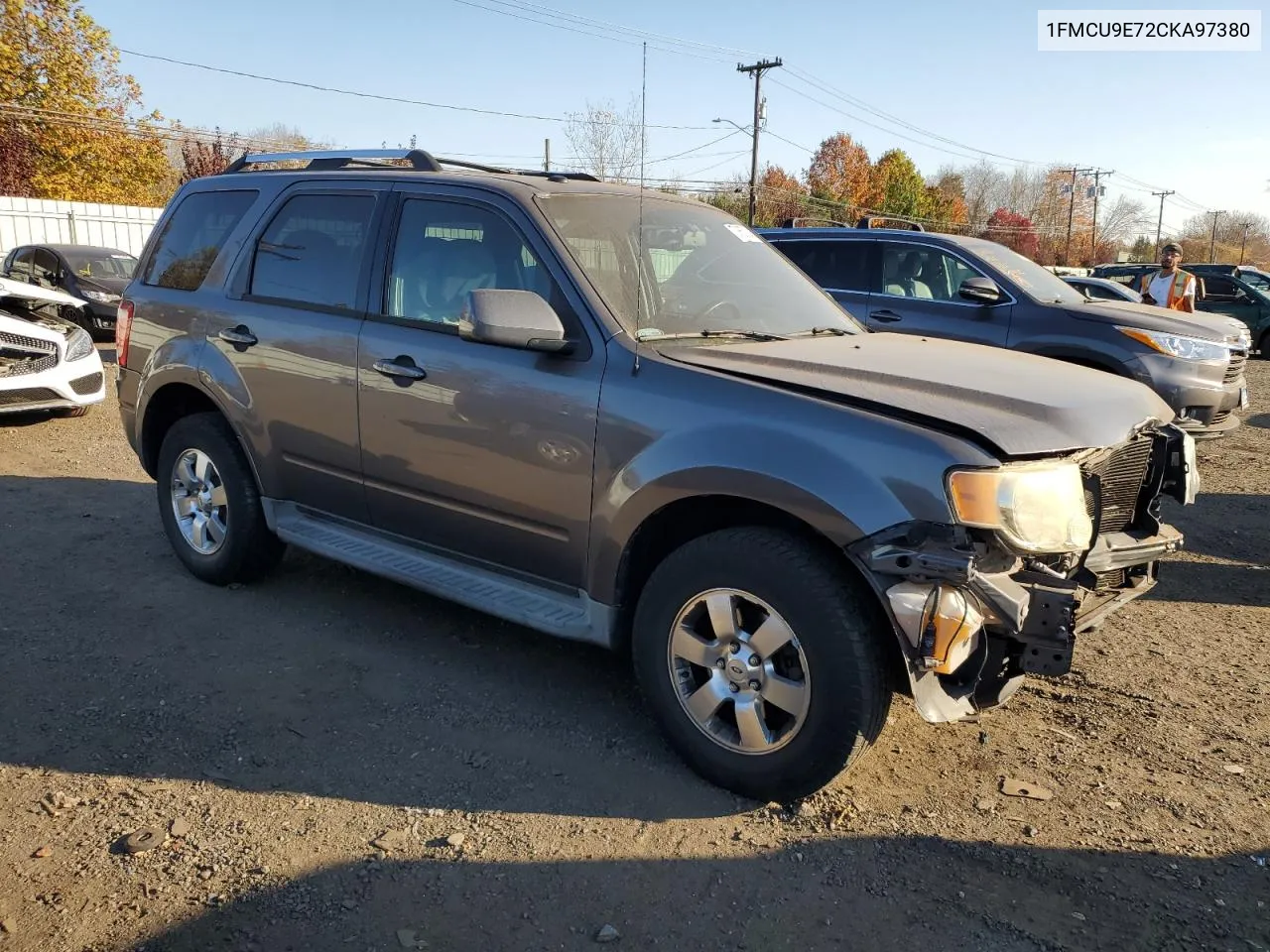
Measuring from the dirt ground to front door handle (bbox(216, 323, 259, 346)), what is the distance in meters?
1.28

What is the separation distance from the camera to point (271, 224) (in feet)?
15.3

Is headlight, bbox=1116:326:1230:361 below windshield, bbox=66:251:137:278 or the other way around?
below

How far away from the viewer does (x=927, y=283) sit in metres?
8.22

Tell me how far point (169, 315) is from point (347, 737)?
2.64m

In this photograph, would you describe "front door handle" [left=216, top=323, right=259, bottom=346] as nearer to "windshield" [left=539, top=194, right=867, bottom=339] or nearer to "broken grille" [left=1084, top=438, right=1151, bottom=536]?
"windshield" [left=539, top=194, right=867, bottom=339]

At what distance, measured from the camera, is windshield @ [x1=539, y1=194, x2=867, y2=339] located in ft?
12.0

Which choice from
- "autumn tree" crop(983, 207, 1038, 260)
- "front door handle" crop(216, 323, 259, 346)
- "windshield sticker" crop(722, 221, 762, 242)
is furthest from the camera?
"autumn tree" crop(983, 207, 1038, 260)

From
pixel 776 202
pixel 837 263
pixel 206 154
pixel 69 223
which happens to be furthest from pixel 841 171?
pixel 837 263

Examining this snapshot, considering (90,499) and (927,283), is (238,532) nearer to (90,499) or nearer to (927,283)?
(90,499)

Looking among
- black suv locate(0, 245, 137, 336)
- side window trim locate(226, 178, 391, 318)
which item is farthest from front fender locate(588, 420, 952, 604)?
black suv locate(0, 245, 137, 336)

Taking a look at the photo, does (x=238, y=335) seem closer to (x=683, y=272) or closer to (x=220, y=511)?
(x=220, y=511)

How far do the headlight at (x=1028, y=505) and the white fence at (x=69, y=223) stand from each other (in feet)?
81.6

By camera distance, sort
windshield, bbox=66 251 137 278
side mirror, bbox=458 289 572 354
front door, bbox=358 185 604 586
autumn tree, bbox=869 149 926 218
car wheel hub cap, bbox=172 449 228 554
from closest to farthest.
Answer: side mirror, bbox=458 289 572 354 → front door, bbox=358 185 604 586 → car wheel hub cap, bbox=172 449 228 554 → windshield, bbox=66 251 137 278 → autumn tree, bbox=869 149 926 218

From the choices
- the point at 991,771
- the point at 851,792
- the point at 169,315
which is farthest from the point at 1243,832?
the point at 169,315
